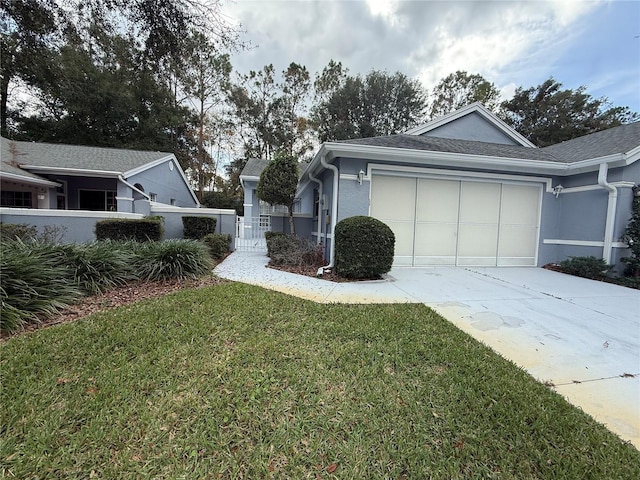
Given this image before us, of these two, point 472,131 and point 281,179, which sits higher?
point 472,131

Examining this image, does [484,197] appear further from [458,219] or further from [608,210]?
[608,210]

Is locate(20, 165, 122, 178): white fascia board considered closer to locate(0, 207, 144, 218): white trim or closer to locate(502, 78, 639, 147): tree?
locate(0, 207, 144, 218): white trim

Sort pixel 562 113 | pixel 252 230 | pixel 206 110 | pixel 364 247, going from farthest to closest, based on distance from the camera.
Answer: pixel 206 110 < pixel 562 113 < pixel 252 230 < pixel 364 247

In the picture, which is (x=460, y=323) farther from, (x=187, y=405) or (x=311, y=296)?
(x=187, y=405)

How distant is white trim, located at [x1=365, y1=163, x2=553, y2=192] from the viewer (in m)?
7.23

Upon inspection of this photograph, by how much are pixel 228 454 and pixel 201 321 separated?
200cm

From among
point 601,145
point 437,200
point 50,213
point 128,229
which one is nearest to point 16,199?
point 50,213

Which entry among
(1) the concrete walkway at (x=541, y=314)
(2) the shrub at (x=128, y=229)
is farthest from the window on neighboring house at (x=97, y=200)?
(1) the concrete walkway at (x=541, y=314)

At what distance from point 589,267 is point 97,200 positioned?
2039cm

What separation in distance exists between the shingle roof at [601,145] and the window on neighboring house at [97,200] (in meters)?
19.3

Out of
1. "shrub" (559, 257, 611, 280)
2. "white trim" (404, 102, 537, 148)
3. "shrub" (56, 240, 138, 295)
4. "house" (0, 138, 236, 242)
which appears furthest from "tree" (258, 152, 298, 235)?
"shrub" (559, 257, 611, 280)

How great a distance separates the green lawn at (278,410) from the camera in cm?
174

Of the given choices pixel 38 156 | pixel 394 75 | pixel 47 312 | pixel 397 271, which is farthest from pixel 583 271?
pixel 394 75

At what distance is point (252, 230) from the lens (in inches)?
539
